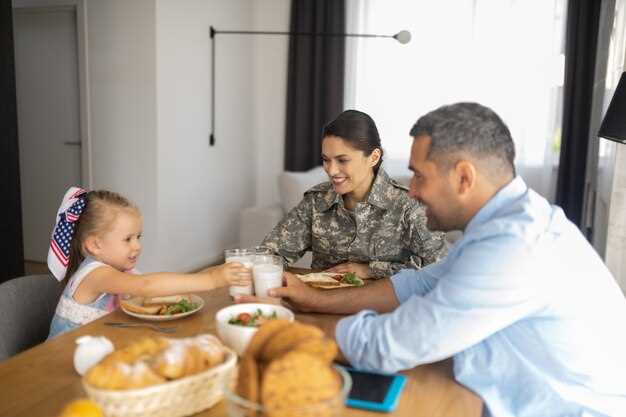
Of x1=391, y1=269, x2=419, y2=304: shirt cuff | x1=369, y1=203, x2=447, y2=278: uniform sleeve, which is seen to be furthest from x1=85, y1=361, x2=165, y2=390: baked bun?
x1=369, y1=203, x2=447, y2=278: uniform sleeve

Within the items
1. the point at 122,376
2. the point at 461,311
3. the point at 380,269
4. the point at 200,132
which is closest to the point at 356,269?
the point at 380,269

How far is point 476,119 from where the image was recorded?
1.30m

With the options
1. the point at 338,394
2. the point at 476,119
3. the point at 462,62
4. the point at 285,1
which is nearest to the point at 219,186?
the point at 285,1

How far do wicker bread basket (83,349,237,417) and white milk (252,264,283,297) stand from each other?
570 millimetres

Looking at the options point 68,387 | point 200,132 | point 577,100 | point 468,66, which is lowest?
point 68,387

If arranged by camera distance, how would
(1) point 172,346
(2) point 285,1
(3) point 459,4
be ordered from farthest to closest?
1. (2) point 285,1
2. (3) point 459,4
3. (1) point 172,346

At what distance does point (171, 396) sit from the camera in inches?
38.3

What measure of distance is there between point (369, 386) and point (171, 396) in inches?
14.7

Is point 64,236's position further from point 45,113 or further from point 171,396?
point 45,113

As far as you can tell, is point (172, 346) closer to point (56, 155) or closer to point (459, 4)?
point (56, 155)

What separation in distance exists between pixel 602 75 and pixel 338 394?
189 inches

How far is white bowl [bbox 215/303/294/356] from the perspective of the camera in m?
1.21

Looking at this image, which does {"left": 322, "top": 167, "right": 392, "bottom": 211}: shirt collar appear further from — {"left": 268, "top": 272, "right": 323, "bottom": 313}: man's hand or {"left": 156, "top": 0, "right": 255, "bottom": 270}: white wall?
{"left": 156, "top": 0, "right": 255, "bottom": 270}: white wall

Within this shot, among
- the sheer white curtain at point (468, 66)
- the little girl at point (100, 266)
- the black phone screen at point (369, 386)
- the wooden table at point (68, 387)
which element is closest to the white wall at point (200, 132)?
the sheer white curtain at point (468, 66)
